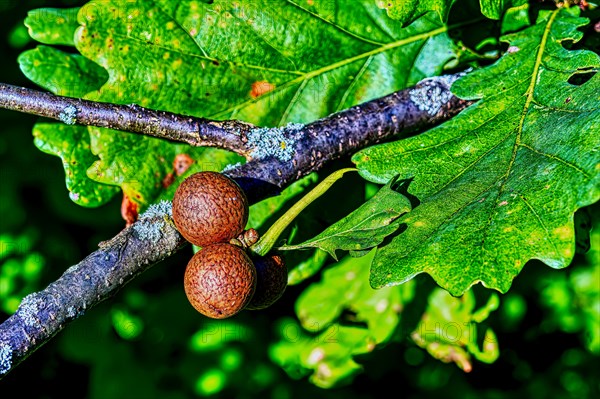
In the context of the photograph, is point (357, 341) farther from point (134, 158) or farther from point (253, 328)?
point (134, 158)

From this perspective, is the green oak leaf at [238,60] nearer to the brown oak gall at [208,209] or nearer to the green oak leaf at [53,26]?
the green oak leaf at [53,26]

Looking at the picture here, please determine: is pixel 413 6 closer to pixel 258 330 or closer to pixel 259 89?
pixel 259 89

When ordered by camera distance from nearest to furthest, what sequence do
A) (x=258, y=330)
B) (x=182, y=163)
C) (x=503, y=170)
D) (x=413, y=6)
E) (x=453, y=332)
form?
(x=503, y=170) → (x=413, y=6) → (x=182, y=163) → (x=453, y=332) → (x=258, y=330)

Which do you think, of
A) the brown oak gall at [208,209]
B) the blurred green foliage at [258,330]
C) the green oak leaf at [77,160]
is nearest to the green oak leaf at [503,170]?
the brown oak gall at [208,209]

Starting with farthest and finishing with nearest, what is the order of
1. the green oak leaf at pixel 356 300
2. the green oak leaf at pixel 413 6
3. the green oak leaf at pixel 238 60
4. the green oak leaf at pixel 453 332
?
the green oak leaf at pixel 356 300 < the green oak leaf at pixel 453 332 < the green oak leaf at pixel 238 60 < the green oak leaf at pixel 413 6

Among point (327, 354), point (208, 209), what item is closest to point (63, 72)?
point (208, 209)

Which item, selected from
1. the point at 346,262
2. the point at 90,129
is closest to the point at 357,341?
the point at 346,262
